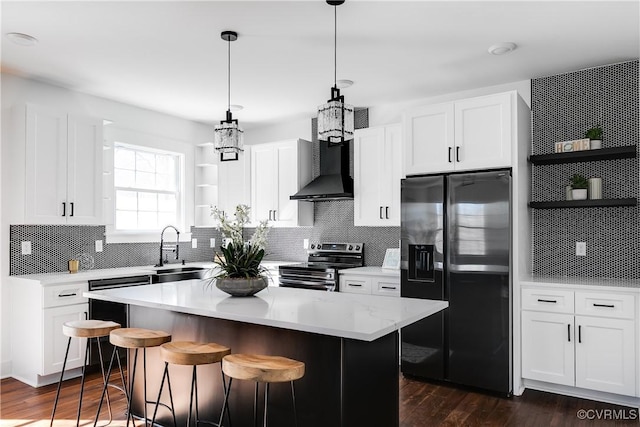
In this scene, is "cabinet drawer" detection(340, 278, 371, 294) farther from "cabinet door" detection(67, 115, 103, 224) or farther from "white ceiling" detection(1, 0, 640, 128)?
"cabinet door" detection(67, 115, 103, 224)

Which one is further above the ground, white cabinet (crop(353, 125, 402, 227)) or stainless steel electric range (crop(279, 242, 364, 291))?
white cabinet (crop(353, 125, 402, 227))

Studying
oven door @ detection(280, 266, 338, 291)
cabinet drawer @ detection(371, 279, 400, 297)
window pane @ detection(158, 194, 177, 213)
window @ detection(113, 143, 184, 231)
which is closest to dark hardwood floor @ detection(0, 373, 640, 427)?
cabinet drawer @ detection(371, 279, 400, 297)

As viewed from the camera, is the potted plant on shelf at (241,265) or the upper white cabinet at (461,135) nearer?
the potted plant on shelf at (241,265)

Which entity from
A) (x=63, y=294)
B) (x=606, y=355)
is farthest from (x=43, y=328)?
(x=606, y=355)

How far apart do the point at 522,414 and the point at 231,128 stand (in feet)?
9.44

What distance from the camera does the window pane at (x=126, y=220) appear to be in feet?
16.7

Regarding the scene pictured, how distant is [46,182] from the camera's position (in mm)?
4047

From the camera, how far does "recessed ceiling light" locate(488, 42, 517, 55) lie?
3.39 metres

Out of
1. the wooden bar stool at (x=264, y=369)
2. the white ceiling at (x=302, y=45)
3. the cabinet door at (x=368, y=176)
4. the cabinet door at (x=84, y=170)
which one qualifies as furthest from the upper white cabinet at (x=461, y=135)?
the cabinet door at (x=84, y=170)

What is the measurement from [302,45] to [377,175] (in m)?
1.79

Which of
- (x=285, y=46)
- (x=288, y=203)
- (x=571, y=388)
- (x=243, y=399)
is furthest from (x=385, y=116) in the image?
(x=243, y=399)

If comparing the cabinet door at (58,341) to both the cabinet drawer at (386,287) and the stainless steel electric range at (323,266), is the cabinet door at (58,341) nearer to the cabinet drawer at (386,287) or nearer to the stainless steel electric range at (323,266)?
the stainless steel electric range at (323,266)

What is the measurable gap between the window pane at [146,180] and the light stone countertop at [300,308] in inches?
95.1

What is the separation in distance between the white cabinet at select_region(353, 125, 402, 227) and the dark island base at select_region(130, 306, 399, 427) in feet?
7.54
